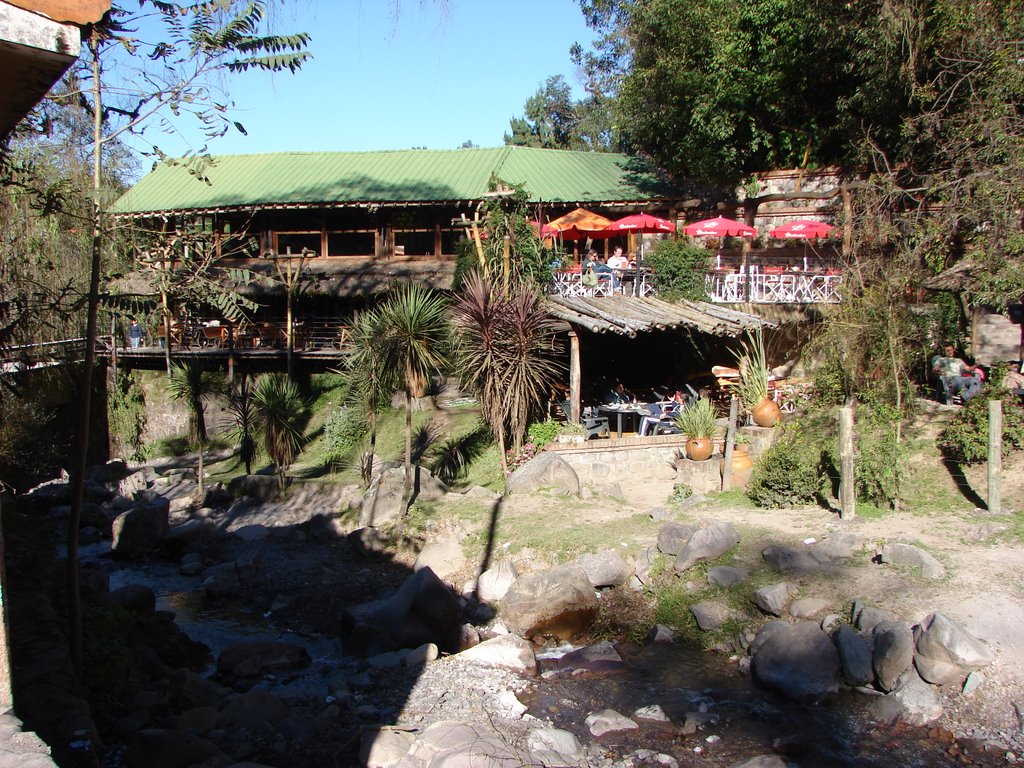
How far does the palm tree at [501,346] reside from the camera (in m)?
13.9

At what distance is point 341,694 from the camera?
8.29m

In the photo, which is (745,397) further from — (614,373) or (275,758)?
(275,758)

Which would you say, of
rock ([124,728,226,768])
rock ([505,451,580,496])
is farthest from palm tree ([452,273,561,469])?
rock ([124,728,226,768])

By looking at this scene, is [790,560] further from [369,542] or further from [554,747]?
[369,542]

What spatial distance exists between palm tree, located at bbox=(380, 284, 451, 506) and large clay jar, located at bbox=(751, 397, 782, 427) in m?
5.34

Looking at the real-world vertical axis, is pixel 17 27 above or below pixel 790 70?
below

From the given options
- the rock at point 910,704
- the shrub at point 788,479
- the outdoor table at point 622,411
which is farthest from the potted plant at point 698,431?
the rock at point 910,704

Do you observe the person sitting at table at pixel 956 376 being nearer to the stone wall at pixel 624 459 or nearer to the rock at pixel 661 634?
the stone wall at pixel 624 459

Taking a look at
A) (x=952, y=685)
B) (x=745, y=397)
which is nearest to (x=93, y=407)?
(x=745, y=397)

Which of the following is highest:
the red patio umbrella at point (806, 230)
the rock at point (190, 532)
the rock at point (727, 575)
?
the red patio umbrella at point (806, 230)

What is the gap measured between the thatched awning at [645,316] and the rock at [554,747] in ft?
27.1

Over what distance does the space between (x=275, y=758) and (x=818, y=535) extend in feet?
22.9

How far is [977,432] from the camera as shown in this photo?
1221cm

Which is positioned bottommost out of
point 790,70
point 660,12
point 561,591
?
point 561,591
